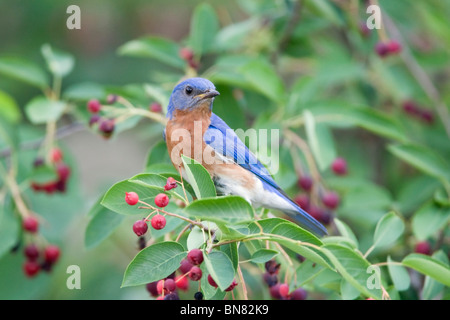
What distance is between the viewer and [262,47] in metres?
4.52

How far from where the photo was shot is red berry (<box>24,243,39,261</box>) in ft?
12.1

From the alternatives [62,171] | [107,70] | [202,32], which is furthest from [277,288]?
[107,70]

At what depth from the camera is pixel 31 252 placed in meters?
3.69

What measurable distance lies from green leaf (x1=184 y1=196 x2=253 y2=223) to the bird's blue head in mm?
1163

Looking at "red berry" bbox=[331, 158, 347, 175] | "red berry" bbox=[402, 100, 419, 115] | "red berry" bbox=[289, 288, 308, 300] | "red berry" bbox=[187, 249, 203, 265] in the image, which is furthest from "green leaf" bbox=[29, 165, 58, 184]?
"red berry" bbox=[402, 100, 419, 115]

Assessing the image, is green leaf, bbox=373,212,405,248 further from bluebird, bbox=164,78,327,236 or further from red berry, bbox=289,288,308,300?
red berry, bbox=289,288,308,300

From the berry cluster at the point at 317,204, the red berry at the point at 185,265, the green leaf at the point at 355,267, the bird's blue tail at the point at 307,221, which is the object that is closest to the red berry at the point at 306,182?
the berry cluster at the point at 317,204

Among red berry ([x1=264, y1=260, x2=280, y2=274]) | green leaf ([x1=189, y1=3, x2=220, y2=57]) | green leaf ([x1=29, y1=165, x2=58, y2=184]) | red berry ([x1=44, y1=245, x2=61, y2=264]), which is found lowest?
red berry ([x1=264, y1=260, x2=280, y2=274])

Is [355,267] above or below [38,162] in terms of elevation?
below

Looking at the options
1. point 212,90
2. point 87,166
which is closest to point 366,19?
point 212,90

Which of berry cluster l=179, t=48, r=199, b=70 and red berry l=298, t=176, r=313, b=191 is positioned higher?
berry cluster l=179, t=48, r=199, b=70

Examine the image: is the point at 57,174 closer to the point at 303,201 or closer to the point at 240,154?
the point at 240,154

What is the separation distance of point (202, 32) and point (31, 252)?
76.1 inches

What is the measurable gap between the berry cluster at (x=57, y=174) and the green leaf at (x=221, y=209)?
1.89 metres
